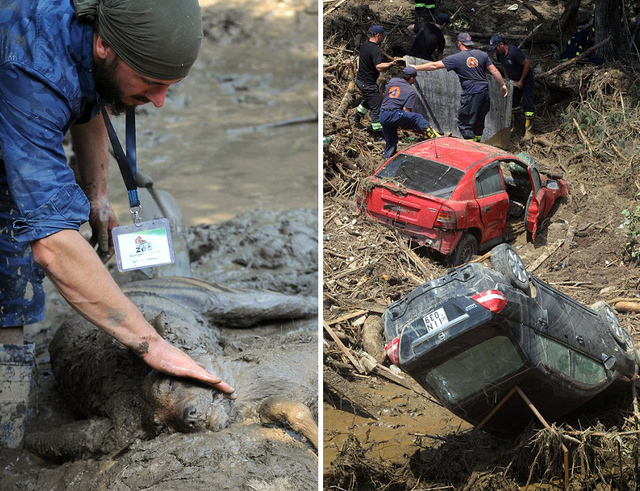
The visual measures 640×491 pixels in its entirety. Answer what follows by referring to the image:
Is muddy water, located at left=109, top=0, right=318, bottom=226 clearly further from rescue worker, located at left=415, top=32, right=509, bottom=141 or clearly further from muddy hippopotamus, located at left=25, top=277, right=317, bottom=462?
rescue worker, located at left=415, top=32, right=509, bottom=141

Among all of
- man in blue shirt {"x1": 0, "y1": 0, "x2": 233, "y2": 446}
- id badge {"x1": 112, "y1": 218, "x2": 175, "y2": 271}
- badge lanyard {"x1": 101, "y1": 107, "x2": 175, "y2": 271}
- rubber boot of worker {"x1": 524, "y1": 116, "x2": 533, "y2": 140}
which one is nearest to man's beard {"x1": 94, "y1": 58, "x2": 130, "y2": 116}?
man in blue shirt {"x1": 0, "y1": 0, "x2": 233, "y2": 446}

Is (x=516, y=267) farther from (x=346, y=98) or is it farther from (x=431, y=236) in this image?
(x=346, y=98)

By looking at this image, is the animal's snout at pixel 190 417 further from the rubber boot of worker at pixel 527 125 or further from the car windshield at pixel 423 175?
the rubber boot of worker at pixel 527 125

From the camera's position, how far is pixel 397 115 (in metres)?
3.87

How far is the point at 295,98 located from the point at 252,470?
21.9 feet

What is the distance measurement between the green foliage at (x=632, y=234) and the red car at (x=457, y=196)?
1.06 feet

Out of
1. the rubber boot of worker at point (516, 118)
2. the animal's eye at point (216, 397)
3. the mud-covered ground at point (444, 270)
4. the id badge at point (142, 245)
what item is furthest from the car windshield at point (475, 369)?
the rubber boot of worker at point (516, 118)

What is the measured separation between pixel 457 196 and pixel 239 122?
547 cm

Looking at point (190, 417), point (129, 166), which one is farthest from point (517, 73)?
point (190, 417)

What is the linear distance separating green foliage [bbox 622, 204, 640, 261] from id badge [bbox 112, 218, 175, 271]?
2.03m

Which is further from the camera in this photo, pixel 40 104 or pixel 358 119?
pixel 358 119

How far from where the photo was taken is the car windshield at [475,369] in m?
3.06

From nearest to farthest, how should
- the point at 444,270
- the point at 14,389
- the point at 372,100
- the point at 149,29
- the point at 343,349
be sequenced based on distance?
the point at 149,29, the point at 14,389, the point at 444,270, the point at 343,349, the point at 372,100

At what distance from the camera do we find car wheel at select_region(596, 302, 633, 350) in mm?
3391
